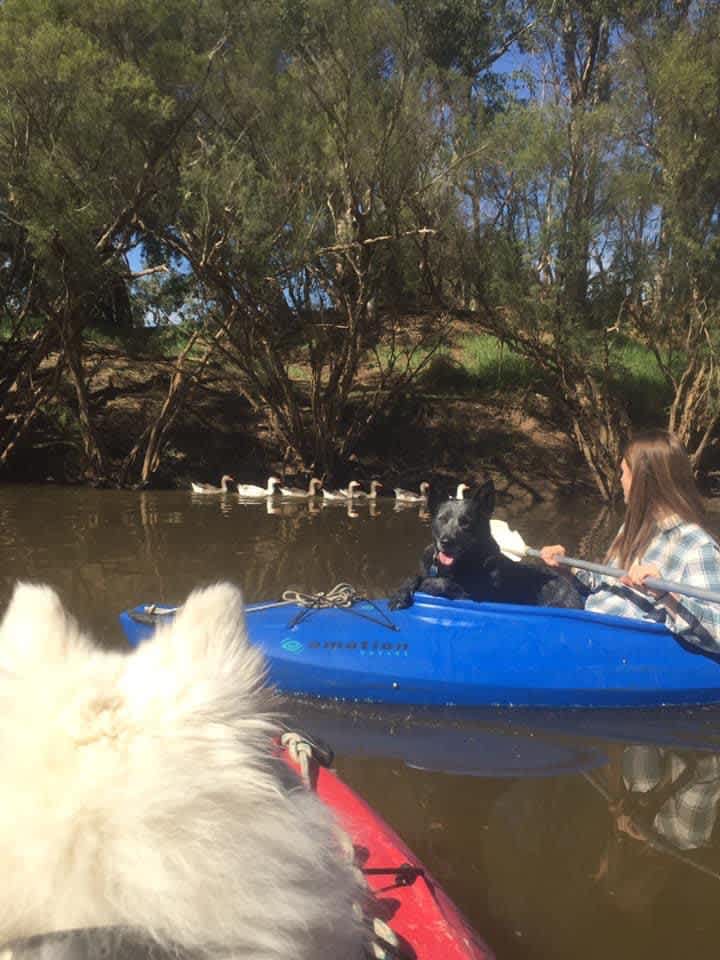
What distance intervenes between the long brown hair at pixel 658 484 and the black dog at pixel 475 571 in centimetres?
75

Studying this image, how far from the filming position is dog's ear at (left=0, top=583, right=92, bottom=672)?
954mm

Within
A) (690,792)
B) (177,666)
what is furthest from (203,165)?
(177,666)

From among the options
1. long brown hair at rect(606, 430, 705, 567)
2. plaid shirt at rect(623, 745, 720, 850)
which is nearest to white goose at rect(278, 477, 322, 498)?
long brown hair at rect(606, 430, 705, 567)

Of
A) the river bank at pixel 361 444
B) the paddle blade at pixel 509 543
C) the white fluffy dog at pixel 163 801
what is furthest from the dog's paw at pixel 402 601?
the river bank at pixel 361 444

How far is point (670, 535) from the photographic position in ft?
13.4

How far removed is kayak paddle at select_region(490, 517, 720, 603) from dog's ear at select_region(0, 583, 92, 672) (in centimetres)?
343

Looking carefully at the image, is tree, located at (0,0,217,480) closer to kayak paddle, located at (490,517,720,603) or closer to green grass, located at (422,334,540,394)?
green grass, located at (422,334,540,394)

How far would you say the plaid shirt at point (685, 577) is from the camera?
4.00 metres

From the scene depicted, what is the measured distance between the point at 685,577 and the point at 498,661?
1.04 meters

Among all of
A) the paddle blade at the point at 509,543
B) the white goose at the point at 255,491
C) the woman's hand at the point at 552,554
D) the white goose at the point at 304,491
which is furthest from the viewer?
the white goose at the point at 304,491

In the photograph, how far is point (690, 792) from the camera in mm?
3324

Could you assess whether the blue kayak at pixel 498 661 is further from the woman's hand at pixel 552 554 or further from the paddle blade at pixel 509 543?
the paddle blade at pixel 509 543

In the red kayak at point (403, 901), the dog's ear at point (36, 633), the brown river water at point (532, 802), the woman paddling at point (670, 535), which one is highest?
the dog's ear at point (36, 633)

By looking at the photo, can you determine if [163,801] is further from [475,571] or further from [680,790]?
[475,571]
